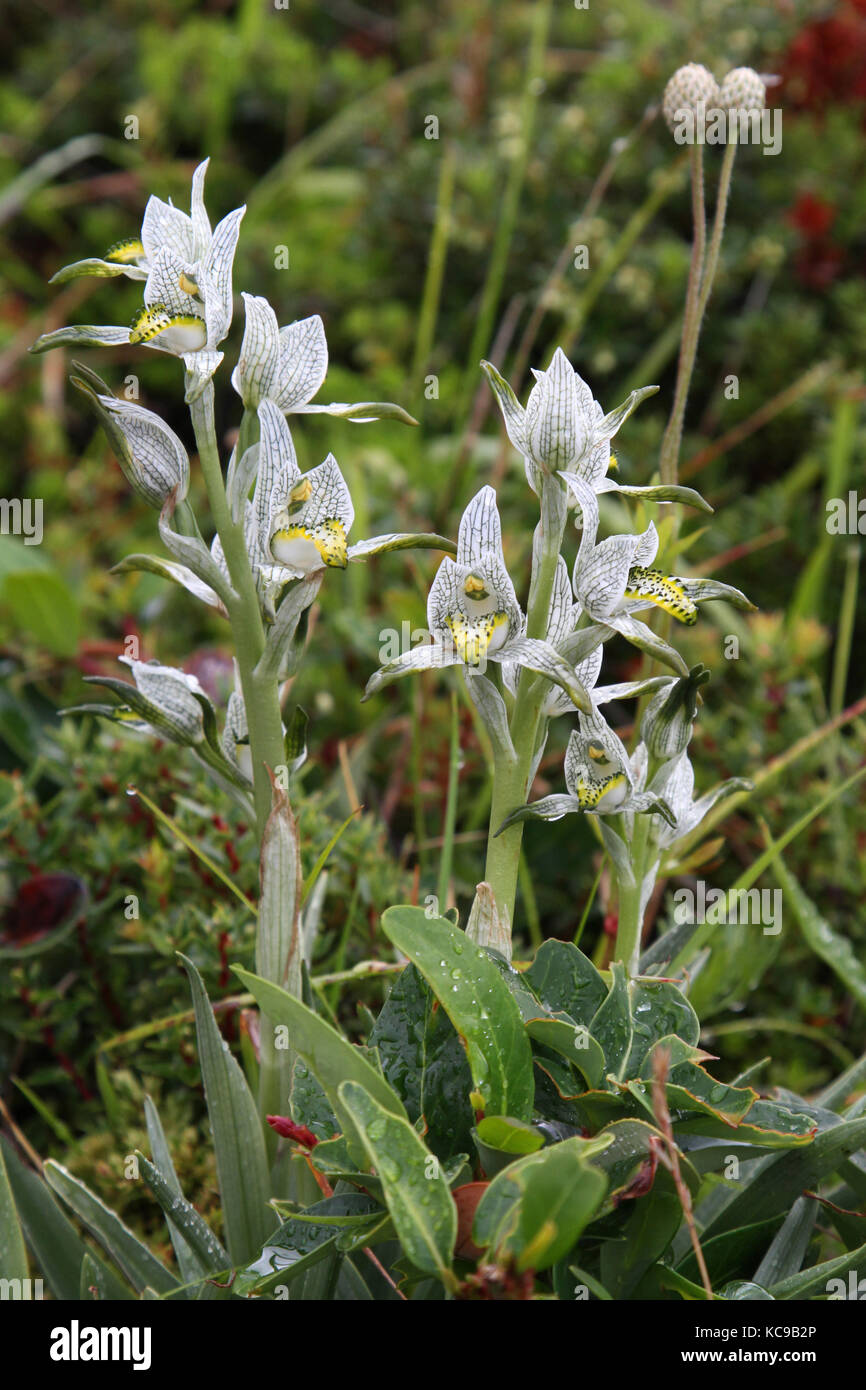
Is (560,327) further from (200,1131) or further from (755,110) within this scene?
(200,1131)

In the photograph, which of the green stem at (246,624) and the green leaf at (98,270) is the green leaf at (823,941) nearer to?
the green stem at (246,624)

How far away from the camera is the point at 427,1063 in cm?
95

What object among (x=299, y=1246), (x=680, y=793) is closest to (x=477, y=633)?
(x=680, y=793)

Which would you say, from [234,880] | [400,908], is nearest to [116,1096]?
[234,880]

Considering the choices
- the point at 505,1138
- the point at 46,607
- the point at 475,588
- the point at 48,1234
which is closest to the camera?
the point at 505,1138

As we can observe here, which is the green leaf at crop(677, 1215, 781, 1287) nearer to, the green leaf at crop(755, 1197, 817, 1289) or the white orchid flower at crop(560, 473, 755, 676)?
the green leaf at crop(755, 1197, 817, 1289)

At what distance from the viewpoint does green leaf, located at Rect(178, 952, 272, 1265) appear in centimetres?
102

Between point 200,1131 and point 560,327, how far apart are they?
203 centimetres

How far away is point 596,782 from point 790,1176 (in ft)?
1.25

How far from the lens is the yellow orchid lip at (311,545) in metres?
0.96

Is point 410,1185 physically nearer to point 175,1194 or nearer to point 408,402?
point 175,1194

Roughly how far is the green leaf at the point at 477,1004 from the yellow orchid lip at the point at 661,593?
32cm

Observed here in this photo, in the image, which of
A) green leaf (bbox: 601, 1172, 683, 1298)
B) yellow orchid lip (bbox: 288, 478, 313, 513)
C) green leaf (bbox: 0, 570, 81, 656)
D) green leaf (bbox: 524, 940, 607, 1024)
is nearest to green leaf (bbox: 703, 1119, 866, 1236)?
green leaf (bbox: 601, 1172, 683, 1298)

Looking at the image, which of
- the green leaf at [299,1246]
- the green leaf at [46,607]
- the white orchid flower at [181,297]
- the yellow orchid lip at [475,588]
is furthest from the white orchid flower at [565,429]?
the green leaf at [46,607]
